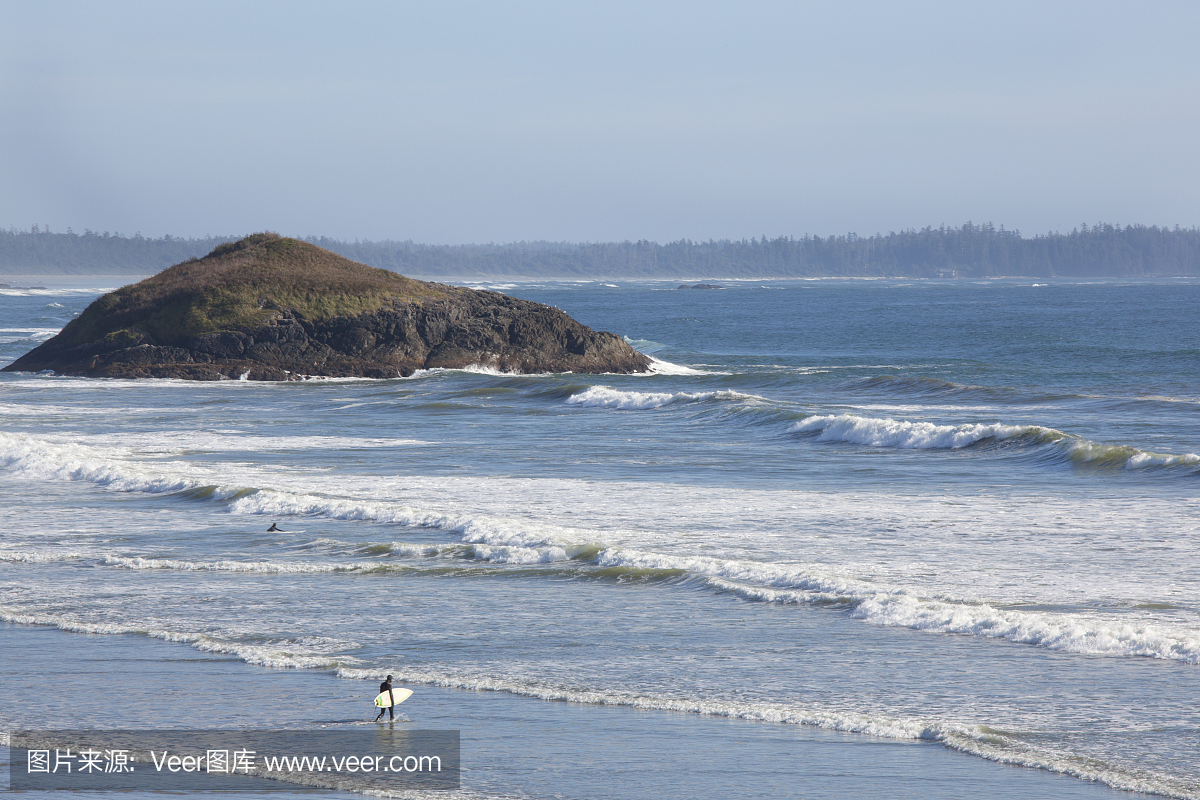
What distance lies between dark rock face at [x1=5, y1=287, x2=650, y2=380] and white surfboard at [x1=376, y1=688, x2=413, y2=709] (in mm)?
35648

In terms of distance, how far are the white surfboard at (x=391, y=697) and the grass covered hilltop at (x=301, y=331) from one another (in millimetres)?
35594

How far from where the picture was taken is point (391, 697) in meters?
7.29

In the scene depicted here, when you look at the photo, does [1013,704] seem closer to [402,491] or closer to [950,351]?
[402,491]

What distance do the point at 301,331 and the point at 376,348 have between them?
118 inches

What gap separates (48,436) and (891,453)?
61.1ft

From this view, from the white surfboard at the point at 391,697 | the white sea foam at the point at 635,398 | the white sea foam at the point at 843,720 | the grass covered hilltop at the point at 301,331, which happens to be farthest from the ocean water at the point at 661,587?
the grass covered hilltop at the point at 301,331

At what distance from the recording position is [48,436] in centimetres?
2441

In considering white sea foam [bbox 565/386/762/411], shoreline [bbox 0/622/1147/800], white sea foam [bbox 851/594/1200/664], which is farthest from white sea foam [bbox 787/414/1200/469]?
shoreline [bbox 0/622/1147/800]

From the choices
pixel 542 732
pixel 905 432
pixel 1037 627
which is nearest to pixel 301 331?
pixel 905 432

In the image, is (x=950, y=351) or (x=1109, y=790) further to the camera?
(x=950, y=351)

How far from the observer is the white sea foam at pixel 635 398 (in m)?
32.8

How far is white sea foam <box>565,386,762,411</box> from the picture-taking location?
107 ft

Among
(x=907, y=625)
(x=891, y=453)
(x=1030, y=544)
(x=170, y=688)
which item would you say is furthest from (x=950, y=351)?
(x=170, y=688)

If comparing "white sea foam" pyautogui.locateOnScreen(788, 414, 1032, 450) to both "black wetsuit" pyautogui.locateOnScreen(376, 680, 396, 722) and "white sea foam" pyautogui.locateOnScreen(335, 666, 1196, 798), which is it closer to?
"white sea foam" pyautogui.locateOnScreen(335, 666, 1196, 798)
